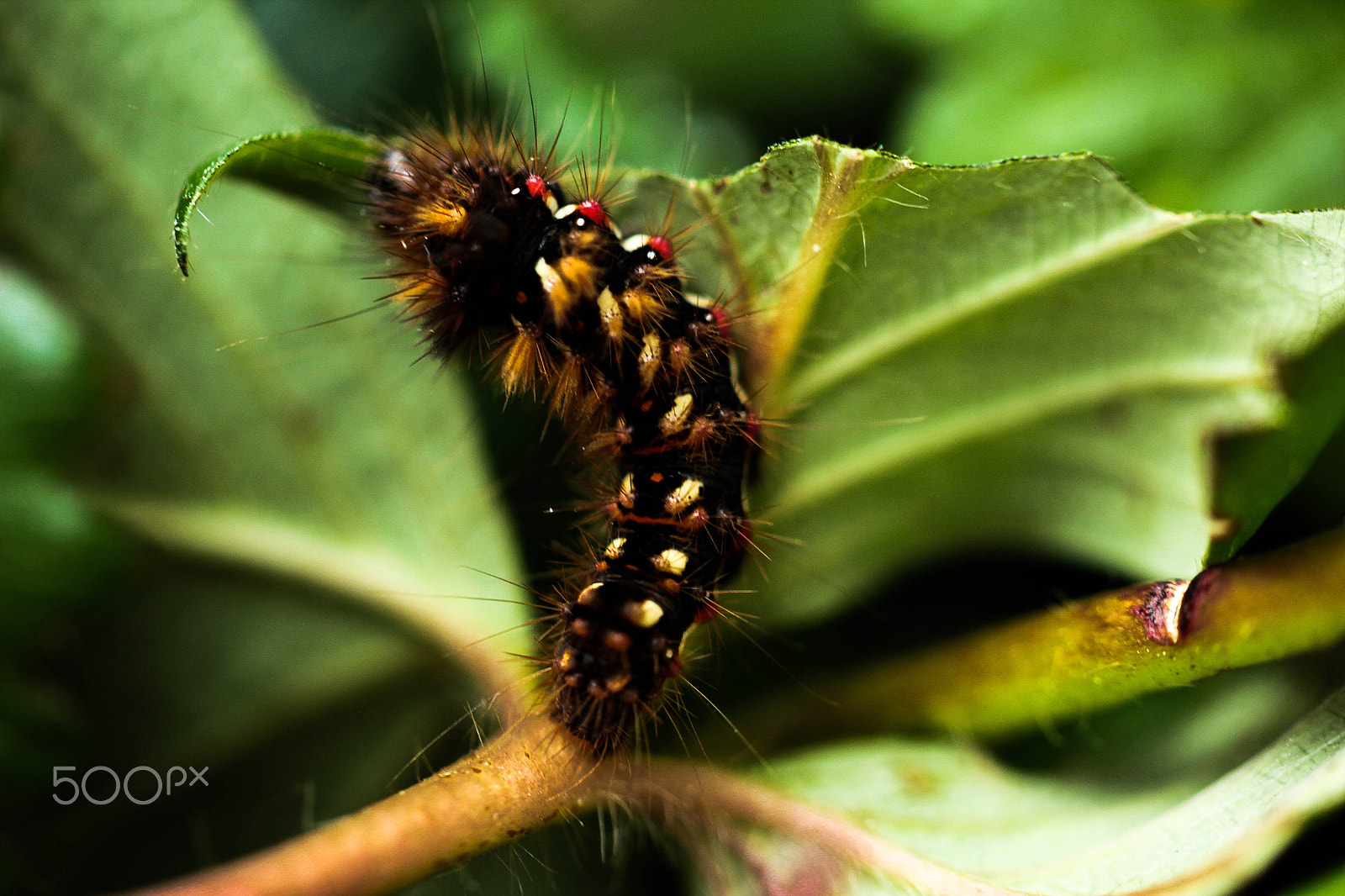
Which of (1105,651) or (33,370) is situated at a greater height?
(33,370)

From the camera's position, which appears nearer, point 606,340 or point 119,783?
point 606,340

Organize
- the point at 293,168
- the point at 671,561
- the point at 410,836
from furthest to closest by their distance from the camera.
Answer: the point at 671,561 < the point at 293,168 < the point at 410,836

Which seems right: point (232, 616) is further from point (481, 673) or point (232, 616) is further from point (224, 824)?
point (481, 673)

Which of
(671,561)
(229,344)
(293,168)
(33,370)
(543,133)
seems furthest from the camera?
(543,133)

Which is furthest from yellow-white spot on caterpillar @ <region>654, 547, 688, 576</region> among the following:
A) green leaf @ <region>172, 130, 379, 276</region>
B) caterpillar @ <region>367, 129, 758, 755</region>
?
green leaf @ <region>172, 130, 379, 276</region>

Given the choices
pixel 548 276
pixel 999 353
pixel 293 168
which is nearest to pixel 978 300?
pixel 999 353

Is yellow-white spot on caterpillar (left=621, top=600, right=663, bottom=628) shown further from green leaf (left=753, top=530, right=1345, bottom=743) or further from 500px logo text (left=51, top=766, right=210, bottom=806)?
500px logo text (left=51, top=766, right=210, bottom=806)

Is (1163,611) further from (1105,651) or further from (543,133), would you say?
(543,133)

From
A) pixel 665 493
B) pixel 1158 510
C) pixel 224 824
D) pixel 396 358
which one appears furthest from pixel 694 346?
pixel 224 824
